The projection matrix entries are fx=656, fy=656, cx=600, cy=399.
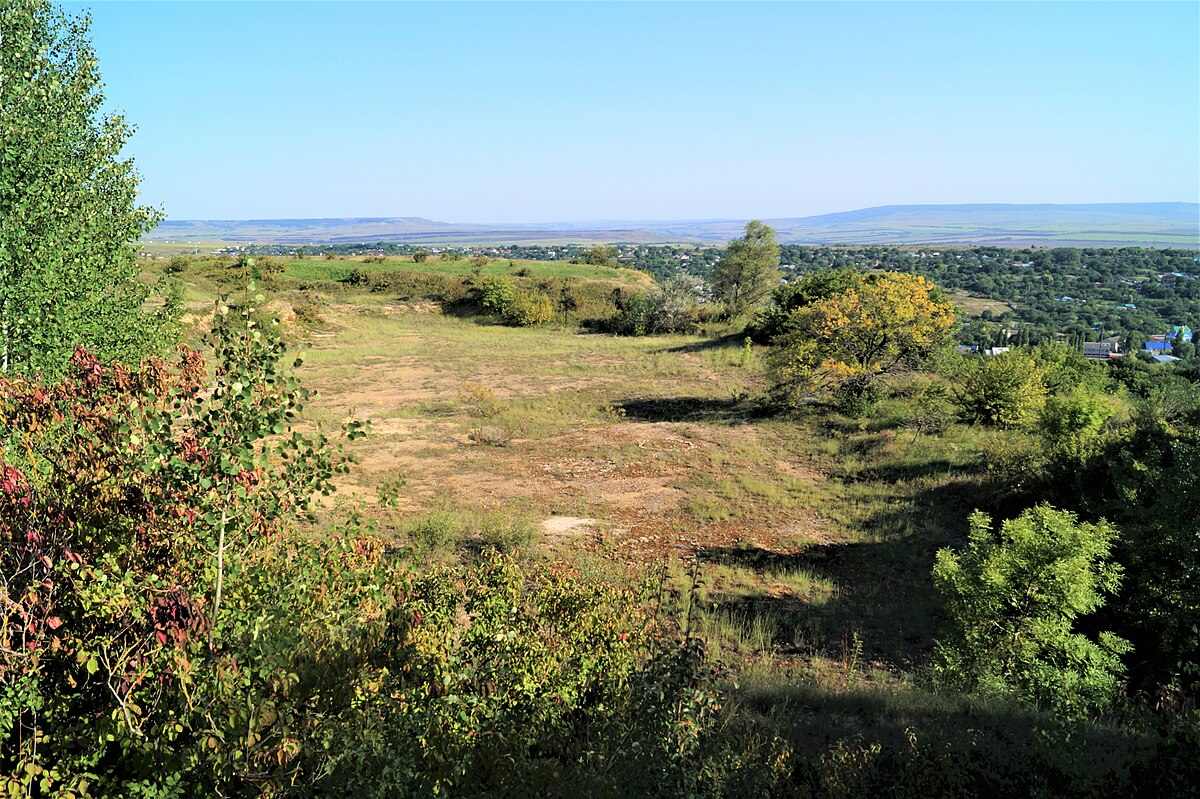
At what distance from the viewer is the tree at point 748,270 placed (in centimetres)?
4581

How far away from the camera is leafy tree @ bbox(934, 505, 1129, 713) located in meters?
7.29

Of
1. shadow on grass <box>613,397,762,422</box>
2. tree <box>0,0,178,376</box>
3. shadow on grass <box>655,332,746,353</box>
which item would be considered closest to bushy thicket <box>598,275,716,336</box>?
shadow on grass <box>655,332,746,353</box>

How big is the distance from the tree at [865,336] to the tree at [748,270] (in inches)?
900

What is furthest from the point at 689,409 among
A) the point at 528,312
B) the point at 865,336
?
the point at 528,312

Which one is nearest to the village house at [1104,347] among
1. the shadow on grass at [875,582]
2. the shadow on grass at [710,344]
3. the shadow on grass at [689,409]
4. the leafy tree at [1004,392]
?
the shadow on grass at [710,344]

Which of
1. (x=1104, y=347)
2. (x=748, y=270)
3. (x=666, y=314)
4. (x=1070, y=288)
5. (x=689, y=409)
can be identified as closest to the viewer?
(x=689, y=409)

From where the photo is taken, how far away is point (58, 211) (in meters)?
9.55

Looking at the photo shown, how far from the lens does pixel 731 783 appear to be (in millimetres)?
4609

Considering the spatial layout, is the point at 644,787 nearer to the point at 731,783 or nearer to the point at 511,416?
the point at 731,783

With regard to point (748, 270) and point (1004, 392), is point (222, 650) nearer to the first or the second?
point (1004, 392)

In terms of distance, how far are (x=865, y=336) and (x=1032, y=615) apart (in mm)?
16509

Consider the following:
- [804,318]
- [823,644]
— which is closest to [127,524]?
[823,644]

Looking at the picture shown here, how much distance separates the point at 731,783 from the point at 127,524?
4.29 meters

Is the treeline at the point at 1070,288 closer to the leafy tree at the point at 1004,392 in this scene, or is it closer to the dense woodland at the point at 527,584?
the leafy tree at the point at 1004,392
